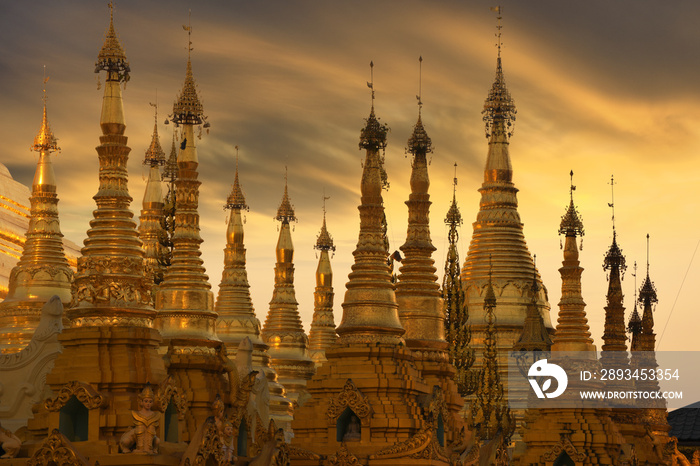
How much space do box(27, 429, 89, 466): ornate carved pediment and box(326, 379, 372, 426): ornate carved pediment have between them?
7.97 meters

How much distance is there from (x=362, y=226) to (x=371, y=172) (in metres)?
1.47

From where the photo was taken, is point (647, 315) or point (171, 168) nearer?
point (171, 168)

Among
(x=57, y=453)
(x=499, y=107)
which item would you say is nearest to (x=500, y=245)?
(x=499, y=107)

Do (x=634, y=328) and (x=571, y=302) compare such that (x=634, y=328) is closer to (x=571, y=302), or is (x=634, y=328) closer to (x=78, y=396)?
(x=571, y=302)

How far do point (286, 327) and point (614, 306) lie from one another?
42.2ft

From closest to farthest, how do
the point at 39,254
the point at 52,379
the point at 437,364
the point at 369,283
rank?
1. the point at 52,379
2. the point at 369,283
3. the point at 437,364
4. the point at 39,254

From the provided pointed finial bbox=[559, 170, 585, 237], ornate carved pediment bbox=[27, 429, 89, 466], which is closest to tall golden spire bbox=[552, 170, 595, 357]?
pointed finial bbox=[559, 170, 585, 237]

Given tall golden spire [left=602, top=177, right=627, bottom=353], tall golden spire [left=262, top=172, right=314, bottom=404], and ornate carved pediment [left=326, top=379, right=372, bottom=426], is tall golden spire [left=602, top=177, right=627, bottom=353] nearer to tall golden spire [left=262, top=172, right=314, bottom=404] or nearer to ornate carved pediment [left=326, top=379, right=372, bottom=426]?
tall golden spire [left=262, top=172, right=314, bottom=404]

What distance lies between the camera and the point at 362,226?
1609 inches

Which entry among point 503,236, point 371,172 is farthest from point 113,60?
point 503,236

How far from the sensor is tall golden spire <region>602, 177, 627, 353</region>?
203 ft

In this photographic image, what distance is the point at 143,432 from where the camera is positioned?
3166 centimetres

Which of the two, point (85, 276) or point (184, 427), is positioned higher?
point (85, 276)

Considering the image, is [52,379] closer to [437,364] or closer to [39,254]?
[437,364]
